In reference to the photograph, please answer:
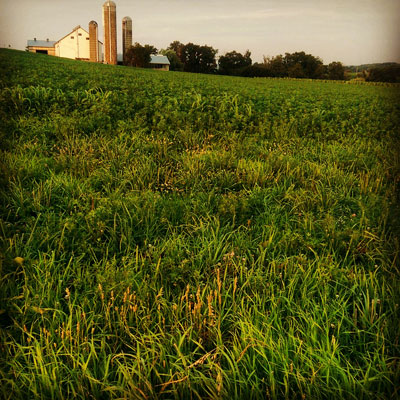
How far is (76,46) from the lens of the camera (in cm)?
5184

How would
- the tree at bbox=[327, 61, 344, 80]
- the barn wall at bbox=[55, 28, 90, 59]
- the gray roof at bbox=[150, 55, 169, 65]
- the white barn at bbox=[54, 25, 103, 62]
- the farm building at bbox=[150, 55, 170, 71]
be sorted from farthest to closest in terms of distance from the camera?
the gray roof at bbox=[150, 55, 169, 65] < the farm building at bbox=[150, 55, 170, 71] < the barn wall at bbox=[55, 28, 90, 59] < the white barn at bbox=[54, 25, 103, 62] < the tree at bbox=[327, 61, 344, 80]

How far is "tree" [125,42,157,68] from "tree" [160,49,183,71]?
16.8 ft

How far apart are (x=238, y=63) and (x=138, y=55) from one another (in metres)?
12.8

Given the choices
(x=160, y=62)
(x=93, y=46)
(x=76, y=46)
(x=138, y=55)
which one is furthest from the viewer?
(x=160, y=62)

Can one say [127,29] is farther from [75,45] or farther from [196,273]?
[75,45]

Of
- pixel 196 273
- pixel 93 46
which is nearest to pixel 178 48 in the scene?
pixel 93 46

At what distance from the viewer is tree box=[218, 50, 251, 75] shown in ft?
150

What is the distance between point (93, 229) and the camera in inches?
108

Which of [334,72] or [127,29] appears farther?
[334,72]

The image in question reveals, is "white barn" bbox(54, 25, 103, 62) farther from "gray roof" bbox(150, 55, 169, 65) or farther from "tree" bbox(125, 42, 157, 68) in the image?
"gray roof" bbox(150, 55, 169, 65)

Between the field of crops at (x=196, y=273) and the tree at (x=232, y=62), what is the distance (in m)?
44.1

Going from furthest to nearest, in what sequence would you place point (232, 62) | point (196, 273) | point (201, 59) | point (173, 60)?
point (173, 60), point (201, 59), point (232, 62), point (196, 273)

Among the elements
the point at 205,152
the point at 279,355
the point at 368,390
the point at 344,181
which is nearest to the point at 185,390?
the point at 279,355

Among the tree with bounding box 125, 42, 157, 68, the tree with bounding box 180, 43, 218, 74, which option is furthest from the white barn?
the tree with bounding box 180, 43, 218, 74
